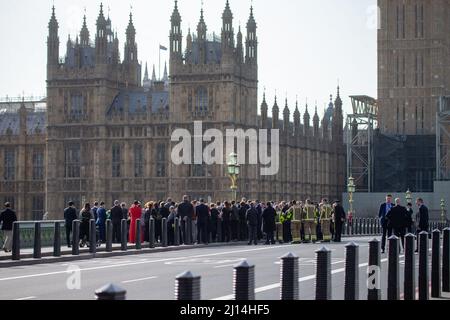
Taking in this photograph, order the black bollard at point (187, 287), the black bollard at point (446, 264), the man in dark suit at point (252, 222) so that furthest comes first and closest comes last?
the man in dark suit at point (252, 222) < the black bollard at point (446, 264) < the black bollard at point (187, 287)

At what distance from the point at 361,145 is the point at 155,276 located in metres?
82.0

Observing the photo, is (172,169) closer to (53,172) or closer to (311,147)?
(53,172)

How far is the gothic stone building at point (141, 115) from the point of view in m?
85.0

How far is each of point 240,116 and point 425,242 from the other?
222 ft

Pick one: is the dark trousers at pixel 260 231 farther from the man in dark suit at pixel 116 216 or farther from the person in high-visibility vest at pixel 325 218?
the man in dark suit at pixel 116 216

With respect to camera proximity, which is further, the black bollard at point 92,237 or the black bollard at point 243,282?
the black bollard at point 92,237

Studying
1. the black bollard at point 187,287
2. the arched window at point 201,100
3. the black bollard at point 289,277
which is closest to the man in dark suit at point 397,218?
the black bollard at point 289,277

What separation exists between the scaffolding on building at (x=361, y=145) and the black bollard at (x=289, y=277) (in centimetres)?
8613

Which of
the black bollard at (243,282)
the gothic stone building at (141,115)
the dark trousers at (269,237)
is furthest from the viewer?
the gothic stone building at (141,115)

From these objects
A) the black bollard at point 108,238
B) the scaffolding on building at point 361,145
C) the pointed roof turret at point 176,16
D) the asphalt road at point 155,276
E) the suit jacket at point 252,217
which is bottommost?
the asphalt road at point 155,276

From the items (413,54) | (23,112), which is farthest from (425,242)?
(413,54)

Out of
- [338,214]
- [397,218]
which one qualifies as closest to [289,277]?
[397,218]

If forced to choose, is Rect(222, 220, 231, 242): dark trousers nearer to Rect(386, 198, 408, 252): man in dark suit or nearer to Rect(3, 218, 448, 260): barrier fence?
Rect(3, 218, 448, 260): barrier fence

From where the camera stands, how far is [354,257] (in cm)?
1595
